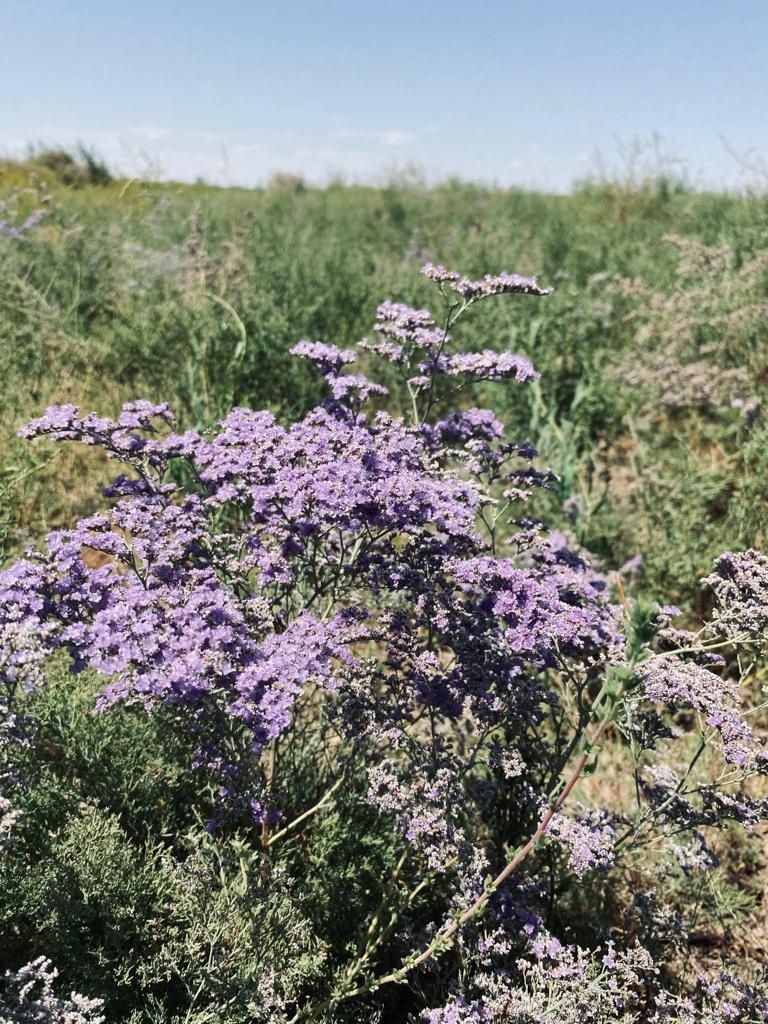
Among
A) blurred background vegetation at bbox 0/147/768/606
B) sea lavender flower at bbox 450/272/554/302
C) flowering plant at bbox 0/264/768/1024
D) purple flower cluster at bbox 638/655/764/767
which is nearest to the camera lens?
flowering plant at bbox 0/264/768/1024

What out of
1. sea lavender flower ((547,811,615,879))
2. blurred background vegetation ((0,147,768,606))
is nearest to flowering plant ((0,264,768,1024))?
sea lavender flower ((547,811,615,879))

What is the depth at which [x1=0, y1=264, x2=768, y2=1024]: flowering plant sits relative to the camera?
1.93 metres

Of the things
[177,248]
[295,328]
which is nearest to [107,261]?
[177,248]

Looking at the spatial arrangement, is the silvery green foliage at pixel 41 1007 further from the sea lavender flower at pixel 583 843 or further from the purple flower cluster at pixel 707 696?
the purple flower cluster at pixel 707 696

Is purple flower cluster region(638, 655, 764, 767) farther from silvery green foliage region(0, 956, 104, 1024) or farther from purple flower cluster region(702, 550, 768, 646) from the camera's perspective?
silvery green foliage region(0, 956, 104, 1024)

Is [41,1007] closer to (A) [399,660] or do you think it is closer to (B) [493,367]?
(A) [399,660]

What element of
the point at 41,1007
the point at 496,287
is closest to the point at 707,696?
the point at 496,287

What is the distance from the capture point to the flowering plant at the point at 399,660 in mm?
1928

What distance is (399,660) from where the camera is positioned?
2336 millimetres

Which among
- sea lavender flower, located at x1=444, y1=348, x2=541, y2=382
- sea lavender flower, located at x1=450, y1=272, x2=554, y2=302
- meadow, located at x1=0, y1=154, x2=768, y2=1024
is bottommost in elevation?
meadow, located at x1=0, y1=154, x2=768, y2=1024

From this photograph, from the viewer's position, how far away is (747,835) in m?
3.24

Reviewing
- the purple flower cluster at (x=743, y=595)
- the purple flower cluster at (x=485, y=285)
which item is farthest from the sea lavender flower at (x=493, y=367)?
the purple flower cluster at (x=743, y=595)

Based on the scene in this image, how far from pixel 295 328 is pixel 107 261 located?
115 inches

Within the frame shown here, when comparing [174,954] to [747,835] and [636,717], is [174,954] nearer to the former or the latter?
[636,717]
